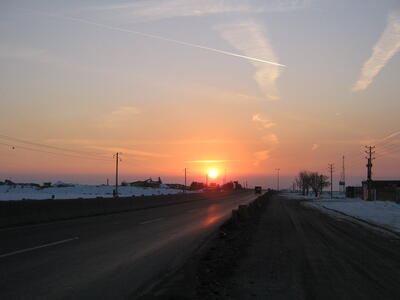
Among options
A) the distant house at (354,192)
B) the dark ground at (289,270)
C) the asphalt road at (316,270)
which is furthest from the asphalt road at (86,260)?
the distant house at (354,192)

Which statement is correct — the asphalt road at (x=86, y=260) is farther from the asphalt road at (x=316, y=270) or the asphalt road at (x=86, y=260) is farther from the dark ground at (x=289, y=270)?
the asphalt road at (x=316, y=270)

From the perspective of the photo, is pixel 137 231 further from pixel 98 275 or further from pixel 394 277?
pixel 394 277

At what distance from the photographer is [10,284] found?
28.0 ft

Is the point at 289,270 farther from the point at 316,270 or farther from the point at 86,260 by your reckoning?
the point at 86,260

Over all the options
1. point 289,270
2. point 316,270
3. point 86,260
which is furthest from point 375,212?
point 86,260

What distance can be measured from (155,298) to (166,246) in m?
7.54

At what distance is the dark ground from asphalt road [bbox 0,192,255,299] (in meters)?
0.77

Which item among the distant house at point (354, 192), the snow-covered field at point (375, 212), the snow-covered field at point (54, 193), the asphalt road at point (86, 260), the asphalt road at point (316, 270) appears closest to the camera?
the asphalt road at point (86, 260)

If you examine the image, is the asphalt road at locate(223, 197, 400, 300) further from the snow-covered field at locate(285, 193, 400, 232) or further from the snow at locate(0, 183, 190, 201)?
the snow at locate(0, 183, 190, 201)

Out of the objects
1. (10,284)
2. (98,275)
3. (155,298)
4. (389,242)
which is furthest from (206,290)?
(389,242)

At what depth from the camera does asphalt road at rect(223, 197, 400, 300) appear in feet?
28.1

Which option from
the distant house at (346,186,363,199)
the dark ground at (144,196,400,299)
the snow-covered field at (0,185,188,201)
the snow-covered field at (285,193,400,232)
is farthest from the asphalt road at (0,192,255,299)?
the distant house at (346,186,363,199)

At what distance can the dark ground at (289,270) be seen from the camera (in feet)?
27.5

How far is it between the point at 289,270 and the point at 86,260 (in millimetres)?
4653
